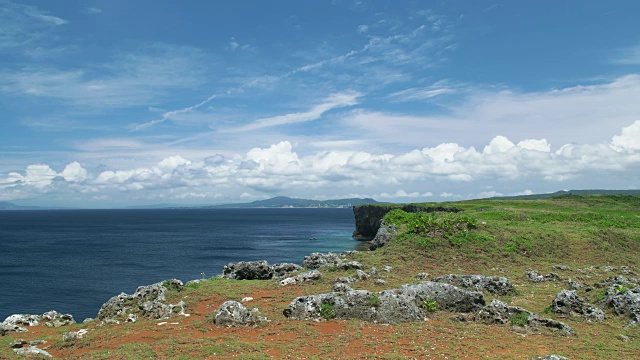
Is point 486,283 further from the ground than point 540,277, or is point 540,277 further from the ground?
point 486,283

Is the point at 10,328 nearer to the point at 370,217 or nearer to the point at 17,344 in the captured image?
the point at 17,344

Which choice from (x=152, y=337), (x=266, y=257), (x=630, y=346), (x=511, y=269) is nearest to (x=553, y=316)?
(x=630, y=346)

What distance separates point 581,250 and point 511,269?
1279cm

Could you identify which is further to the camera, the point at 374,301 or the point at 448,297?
the point at 448,297

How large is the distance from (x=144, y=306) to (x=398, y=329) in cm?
1582

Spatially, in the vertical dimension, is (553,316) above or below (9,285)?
above

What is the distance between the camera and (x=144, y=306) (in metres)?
24.8

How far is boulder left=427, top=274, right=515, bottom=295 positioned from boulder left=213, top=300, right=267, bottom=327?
13.8 m

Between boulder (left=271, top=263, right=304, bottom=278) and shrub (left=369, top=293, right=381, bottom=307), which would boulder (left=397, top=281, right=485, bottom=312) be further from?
boulder (left=271, top=263, right=304, bottom=278)

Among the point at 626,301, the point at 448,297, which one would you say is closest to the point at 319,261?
the point at 448,297

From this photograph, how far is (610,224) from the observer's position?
55.2 meters

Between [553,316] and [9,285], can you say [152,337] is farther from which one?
[9,285]

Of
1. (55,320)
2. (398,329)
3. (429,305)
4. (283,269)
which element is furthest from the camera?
(283,269)

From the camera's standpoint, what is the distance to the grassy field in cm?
1698
